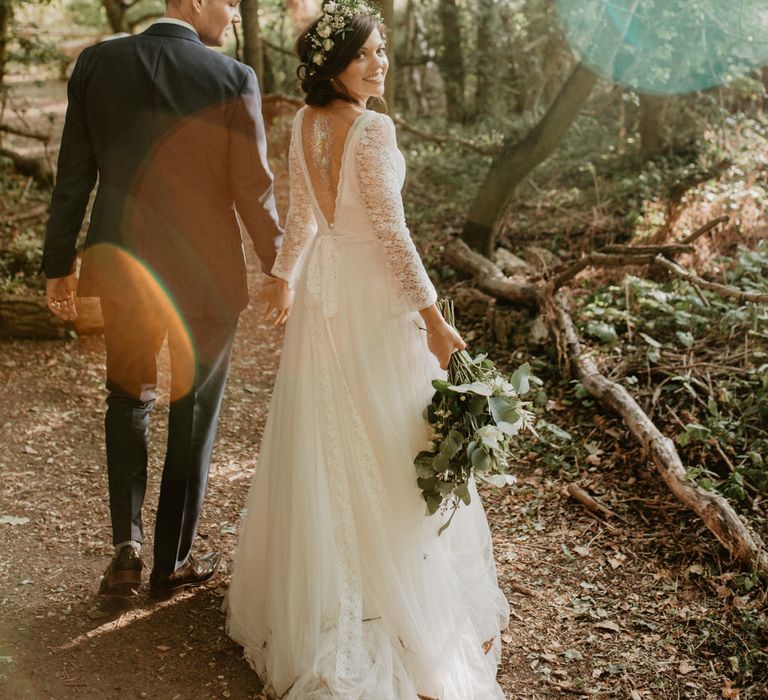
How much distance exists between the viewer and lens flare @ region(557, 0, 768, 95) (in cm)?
661

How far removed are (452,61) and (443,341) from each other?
1033 centimetres

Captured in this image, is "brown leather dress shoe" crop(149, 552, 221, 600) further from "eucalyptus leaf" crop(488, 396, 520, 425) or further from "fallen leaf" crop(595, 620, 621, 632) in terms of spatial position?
"fallen leaf" crop(595, 620, 621, 632)

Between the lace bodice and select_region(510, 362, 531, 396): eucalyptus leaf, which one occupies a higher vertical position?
the lace bodice

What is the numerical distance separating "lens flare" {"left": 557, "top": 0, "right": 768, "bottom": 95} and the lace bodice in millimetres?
4452

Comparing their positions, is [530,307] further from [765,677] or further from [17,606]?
[17,606]

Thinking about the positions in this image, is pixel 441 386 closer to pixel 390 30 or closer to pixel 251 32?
pixel 390 30

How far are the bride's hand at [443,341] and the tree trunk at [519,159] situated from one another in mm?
4480

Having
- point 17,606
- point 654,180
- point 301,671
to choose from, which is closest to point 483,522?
point 301,671

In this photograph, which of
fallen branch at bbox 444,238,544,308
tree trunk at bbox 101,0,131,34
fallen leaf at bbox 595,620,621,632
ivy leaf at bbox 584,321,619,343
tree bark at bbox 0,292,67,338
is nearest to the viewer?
fallen leaf at bbox 595,620,621,632

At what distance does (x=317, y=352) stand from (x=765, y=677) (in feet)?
6.87

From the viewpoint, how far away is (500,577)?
3.60 metres

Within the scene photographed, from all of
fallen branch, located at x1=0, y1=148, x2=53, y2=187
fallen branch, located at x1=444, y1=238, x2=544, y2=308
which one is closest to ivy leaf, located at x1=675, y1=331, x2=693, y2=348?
fallen branch, located at x1=444, y1=238, x2=544, y2=308

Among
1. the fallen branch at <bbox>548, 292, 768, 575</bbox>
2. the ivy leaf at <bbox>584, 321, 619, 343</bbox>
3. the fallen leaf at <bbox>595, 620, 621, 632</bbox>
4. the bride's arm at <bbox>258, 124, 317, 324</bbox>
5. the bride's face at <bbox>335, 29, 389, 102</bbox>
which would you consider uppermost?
the bride's face at <bbox>335, 29, 389, 102</bbox>

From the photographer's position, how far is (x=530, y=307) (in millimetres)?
5723
